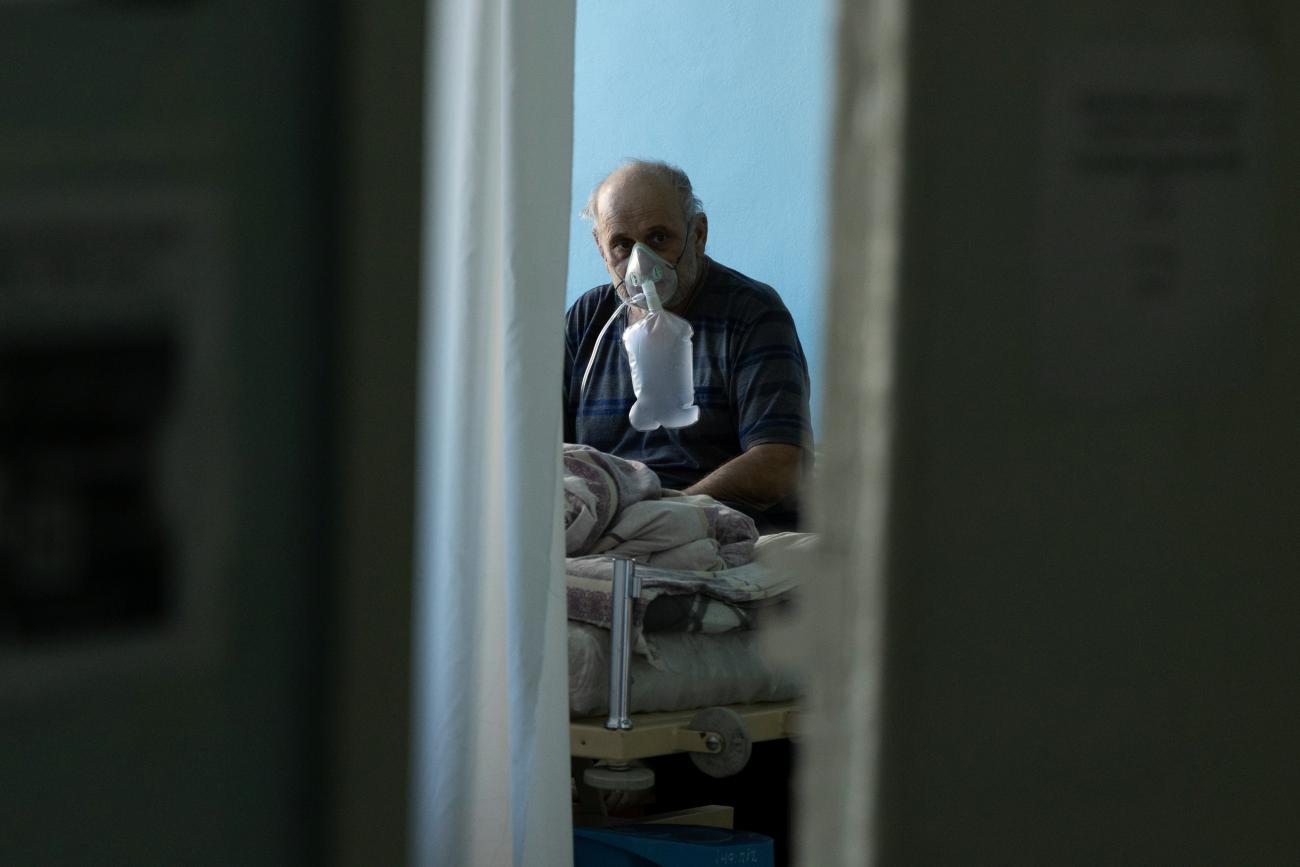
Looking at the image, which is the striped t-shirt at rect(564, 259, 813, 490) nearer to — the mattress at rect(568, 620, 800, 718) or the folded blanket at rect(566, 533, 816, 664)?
the folded blanket at rect(566, 533, 816, 664)

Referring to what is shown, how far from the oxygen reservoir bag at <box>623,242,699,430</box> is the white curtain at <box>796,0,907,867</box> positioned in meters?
1.90

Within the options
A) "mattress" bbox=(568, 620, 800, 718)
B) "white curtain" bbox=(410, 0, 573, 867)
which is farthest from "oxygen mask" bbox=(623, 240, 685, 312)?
"white curtain" bbox=(410, 0, 573, 867)

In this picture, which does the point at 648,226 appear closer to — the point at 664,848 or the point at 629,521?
the point at 629,521

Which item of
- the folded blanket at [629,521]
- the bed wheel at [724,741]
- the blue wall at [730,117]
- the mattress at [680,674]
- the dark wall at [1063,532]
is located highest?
the blue wall at [730,117]

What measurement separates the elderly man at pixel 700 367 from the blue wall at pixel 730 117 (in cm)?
21

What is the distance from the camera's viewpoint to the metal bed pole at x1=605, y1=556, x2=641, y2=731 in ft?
4.86

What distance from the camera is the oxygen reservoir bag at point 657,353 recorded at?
7.64 ft

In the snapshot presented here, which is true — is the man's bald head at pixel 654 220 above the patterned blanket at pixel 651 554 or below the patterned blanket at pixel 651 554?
above

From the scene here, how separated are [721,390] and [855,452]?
6.29ft

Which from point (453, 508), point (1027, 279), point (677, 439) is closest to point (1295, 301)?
point (1027, 279)

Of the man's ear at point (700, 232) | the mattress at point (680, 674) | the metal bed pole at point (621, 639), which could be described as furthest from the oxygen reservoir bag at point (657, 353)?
the metal bed pole at point (621, 639)

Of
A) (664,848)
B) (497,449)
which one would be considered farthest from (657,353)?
(497,449)

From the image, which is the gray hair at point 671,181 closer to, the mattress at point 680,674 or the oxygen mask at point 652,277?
the oxygen mask at point 652,277

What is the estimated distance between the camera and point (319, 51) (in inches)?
15.2
